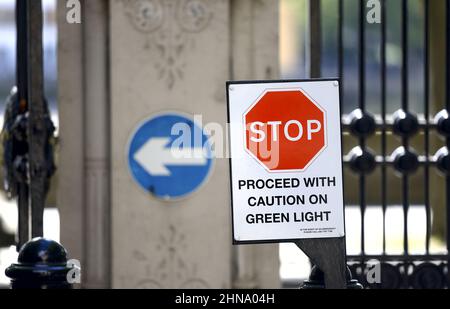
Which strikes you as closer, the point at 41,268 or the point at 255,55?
the point at 41,268

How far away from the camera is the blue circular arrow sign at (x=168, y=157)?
7453 mm

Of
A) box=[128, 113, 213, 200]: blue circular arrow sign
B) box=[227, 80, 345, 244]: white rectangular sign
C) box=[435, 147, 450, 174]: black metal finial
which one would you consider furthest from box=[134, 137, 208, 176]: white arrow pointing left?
box=[227, 80, 345, 244]: white rectangular sign

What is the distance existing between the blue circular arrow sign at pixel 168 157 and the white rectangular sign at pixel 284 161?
2948 millimetres

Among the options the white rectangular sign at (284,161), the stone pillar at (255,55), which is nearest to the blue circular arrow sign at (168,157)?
the stone pillar at (255,55)

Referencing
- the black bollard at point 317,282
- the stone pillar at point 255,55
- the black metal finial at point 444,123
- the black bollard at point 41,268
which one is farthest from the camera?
the black metal finial at point 444,123

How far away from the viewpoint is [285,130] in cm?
445

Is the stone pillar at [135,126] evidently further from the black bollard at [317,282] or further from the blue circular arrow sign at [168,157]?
the black bollard at [317,282]

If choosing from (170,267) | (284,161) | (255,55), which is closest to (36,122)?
(170,267)

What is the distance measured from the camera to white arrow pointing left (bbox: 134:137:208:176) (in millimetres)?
7445

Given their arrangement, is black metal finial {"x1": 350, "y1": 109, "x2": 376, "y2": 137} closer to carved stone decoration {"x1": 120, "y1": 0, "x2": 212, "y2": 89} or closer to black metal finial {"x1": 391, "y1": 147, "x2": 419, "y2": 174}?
black metal finial {"x1": 391, "y1": 147, "x2": 419, "y2": 174}

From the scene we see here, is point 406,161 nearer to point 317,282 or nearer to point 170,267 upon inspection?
point 170,267

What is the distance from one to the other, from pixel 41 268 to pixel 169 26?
273 cm

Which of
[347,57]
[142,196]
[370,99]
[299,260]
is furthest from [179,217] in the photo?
[370,99]

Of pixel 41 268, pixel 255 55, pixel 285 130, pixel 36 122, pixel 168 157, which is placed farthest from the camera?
pixel 255 55
